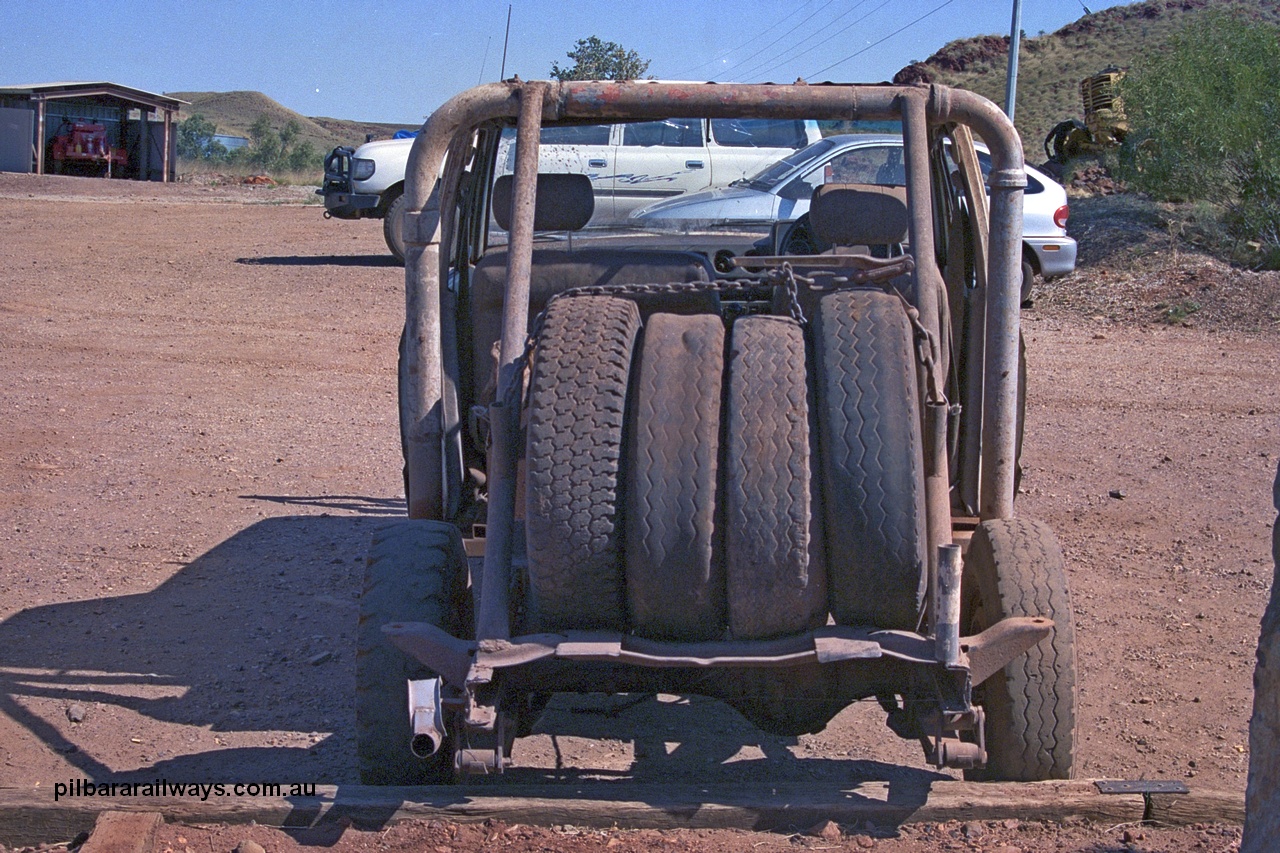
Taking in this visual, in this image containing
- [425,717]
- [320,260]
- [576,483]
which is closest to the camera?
[425,717]

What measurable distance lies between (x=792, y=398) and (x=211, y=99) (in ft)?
409

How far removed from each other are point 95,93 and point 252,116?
7397cm

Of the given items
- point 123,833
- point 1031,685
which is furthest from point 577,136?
point 123,833

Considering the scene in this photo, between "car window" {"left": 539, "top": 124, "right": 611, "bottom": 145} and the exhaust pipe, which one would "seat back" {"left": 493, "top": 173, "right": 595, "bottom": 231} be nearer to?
the exhaust pipe

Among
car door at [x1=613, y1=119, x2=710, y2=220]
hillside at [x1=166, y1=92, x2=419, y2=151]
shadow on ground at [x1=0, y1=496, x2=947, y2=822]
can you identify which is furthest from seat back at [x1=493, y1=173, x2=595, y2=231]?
hillside at [x1=166, y1=92, x2=419, y2=151]

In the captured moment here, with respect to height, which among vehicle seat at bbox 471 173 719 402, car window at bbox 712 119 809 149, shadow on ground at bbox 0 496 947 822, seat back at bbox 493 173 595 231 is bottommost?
shadow on ground at bbox 0 496 947 822

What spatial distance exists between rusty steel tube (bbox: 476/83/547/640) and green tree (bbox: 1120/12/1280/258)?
13.4 m

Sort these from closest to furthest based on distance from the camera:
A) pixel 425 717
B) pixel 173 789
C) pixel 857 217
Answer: pixel 425 717 < pixel 173 789 < pixel 857 217

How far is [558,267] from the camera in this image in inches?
166

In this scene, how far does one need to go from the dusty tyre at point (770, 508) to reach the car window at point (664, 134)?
371 inches

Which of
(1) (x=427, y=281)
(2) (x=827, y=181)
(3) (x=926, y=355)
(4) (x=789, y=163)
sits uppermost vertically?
(4) (x=789, y=163)

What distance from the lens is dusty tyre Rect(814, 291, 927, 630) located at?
2975mm

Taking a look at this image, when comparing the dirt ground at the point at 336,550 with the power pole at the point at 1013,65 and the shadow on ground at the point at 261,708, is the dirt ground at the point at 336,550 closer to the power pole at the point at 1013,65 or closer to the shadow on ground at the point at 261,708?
the shadow on ground at the point at 261,708

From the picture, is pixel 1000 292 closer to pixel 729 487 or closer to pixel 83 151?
pixel 729 487
